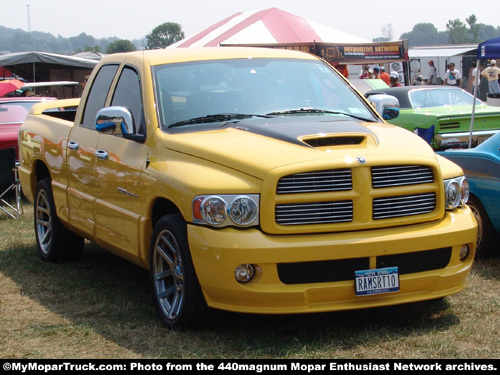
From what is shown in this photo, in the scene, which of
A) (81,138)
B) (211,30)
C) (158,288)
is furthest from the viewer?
(211,30)

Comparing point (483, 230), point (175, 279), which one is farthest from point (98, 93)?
point (483, 230)

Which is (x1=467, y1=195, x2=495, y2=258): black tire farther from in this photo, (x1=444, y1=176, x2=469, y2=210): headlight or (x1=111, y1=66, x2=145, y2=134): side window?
(x1=111, y1=66, x2=145, y2=134): side window

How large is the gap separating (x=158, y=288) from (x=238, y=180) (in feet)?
3.53

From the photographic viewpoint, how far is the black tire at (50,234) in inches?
302

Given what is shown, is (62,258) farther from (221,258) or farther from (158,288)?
(221,258)

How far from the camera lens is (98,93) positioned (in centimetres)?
698

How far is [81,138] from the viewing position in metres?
6.81

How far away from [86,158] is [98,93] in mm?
665

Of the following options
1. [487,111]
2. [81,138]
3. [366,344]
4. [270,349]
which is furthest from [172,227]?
[487,111]

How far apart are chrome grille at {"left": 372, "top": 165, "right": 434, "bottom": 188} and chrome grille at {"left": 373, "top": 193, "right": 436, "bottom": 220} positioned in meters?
0.09

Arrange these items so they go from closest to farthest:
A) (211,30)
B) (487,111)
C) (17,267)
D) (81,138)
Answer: (81,138), (17,267), (487,111), (211,30)

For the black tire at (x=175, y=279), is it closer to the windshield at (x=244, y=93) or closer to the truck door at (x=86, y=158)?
the windshield at (x=244, y=93)

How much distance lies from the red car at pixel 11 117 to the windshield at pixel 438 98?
676 centimetres

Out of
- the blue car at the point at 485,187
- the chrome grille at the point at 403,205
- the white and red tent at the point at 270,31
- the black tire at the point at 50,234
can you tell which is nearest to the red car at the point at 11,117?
the black tire at the point at 50,234
